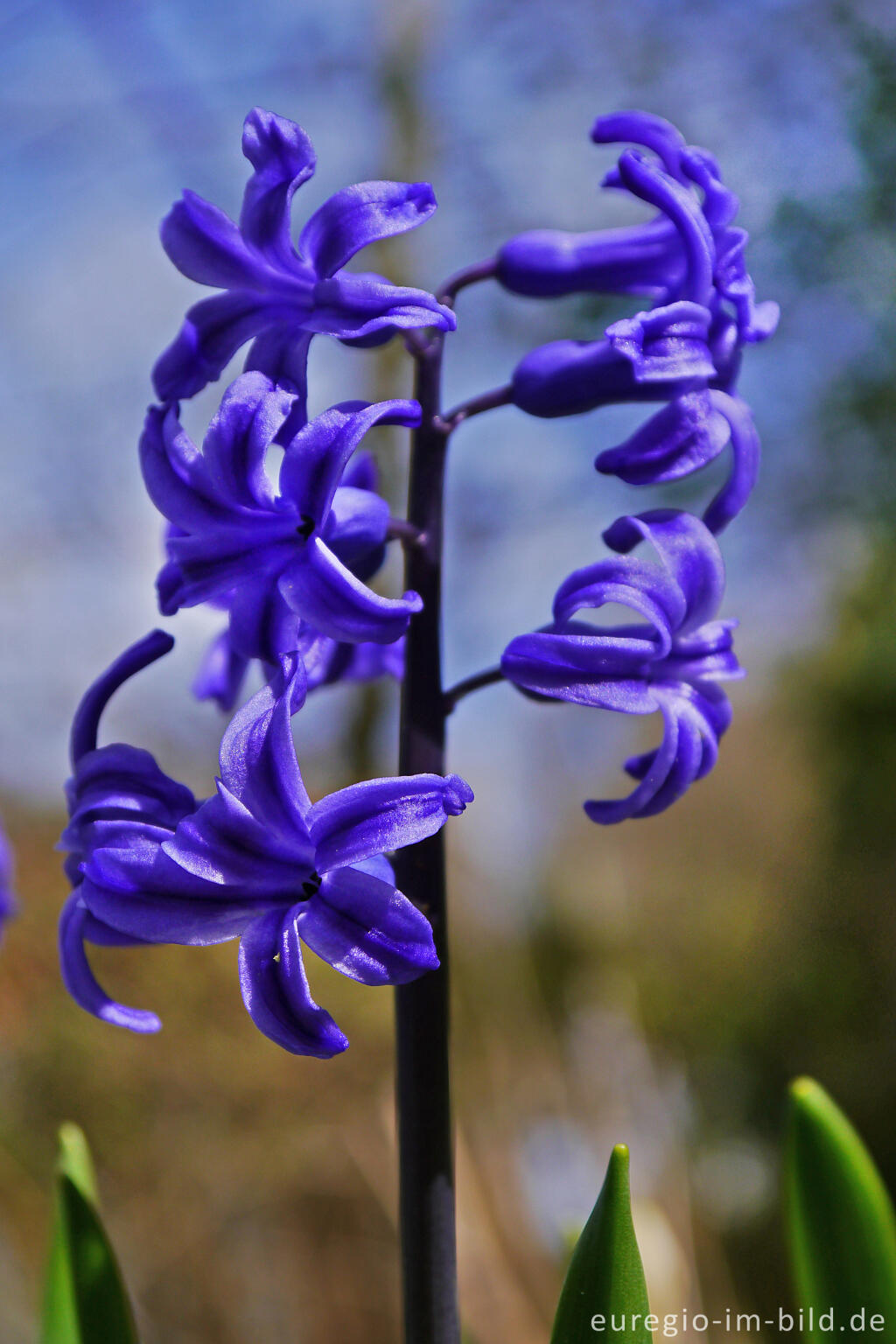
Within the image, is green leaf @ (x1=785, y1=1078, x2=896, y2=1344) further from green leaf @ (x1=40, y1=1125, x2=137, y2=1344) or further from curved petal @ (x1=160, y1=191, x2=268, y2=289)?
curved petal @ (x1=160, y1=191, x2=268, y2=289)

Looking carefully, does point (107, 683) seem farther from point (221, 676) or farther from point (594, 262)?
point (594, 262)

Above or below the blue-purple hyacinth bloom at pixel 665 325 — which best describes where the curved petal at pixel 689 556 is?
below

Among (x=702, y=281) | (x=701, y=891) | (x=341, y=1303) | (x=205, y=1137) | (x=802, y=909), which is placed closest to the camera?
(x=702, y=281)

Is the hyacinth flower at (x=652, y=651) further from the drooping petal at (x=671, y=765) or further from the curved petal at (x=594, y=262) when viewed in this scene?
the curved petal at (x=594, y=262)

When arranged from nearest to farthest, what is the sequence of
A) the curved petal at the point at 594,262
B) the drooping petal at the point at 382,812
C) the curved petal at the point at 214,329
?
1. the drooping petal at the point at 382,812
2. the curved petal at the point at 214,329
3. the curved petal at the point at 594,262

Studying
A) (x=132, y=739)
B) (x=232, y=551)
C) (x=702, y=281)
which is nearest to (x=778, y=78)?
(x=132, y=739)

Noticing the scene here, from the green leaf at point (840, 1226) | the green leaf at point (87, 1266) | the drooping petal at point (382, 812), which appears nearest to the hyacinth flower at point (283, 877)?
the drooping petal at point (382, 812)

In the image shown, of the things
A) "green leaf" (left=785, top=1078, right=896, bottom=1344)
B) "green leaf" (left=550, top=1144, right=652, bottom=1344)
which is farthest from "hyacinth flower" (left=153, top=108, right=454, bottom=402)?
"green leaf" (left=785, top=1078, right=896, bottom=1344)

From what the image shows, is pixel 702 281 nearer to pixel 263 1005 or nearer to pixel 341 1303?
pixel 263 1005
